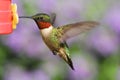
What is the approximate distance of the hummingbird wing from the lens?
1939 millimetres

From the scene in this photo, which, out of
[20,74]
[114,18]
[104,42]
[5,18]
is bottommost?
[20,74]

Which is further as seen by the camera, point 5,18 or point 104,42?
point 104,42

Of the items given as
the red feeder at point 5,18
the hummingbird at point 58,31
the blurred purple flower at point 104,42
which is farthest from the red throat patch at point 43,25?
the blurred purple flower at point 104,42

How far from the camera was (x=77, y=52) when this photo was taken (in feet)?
11.1

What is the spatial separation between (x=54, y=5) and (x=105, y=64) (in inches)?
21.5

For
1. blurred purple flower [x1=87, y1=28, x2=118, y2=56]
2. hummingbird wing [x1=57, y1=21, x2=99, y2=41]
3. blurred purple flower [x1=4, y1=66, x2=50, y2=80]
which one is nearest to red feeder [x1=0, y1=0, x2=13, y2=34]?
hummingbird wing [x1=57, y1=21, x2=99, y2=41]

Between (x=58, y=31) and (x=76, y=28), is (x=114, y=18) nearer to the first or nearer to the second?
(x=58, y=31)

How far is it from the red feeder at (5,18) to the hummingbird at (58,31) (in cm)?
33

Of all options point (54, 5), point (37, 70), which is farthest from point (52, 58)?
point (54, 5)

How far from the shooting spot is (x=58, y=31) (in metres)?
2.14

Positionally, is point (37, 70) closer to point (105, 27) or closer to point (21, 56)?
point (21, 56)

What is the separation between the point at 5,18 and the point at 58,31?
487 mm

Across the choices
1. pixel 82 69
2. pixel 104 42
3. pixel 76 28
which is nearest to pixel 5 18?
pixel 76 28

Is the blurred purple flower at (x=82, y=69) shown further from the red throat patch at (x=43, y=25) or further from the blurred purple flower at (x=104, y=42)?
the red throat patch at (x=43, y=25)
